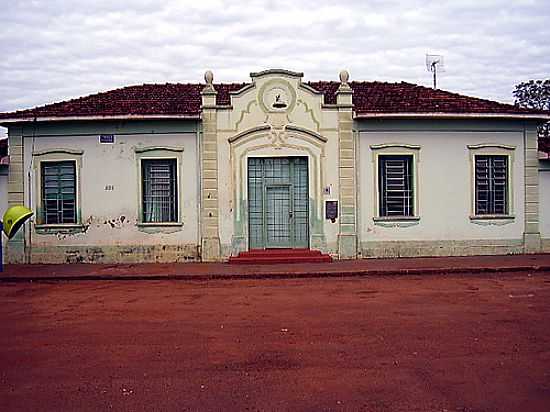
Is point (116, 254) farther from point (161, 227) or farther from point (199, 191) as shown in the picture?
point (199, 191)

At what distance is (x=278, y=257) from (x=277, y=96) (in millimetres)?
4371

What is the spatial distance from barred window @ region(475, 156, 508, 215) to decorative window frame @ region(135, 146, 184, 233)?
837cm

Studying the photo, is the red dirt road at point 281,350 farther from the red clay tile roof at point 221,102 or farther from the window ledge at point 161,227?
the red clay tile roof at point 221,102

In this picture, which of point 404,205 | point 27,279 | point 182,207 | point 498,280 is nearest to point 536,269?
point 498,280

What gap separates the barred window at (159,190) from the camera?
18891 mm

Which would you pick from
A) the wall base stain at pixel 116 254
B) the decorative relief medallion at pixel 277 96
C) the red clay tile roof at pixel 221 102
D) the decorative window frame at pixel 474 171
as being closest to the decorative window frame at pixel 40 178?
the wall base stain at pixel 116 254

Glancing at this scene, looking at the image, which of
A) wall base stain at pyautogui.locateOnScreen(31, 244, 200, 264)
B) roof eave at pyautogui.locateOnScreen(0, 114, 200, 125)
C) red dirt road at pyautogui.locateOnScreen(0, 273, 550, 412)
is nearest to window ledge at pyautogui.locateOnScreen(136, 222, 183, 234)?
wall base stain at pyautogui.locateOnScreen(31, 244, 200, 264)

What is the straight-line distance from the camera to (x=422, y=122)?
743 inches

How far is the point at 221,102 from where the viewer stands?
64.2 ft

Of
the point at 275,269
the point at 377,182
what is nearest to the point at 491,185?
the point at 377,182

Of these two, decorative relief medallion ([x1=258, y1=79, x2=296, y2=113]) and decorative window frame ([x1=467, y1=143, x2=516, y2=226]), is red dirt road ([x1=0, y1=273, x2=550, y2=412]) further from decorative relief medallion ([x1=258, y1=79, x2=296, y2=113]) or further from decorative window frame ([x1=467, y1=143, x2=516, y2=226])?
decorative relief medallion ([x1=258, y1=79, x2=296, y2=113])

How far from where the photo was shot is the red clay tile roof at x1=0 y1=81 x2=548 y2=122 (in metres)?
18.7

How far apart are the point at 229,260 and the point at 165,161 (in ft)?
10.9

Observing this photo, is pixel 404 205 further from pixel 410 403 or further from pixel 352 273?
pixel 410 403
